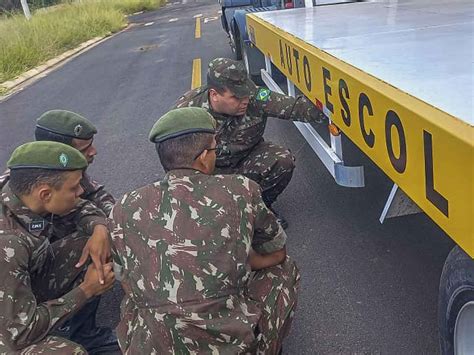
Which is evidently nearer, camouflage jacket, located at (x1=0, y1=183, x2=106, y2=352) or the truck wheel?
the truck wheel

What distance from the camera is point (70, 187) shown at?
2254mm

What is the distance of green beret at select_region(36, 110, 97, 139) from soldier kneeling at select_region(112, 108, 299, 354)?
3.06 feet

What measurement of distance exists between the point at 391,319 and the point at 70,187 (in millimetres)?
1606

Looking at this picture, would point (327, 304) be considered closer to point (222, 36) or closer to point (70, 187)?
point (70, 187)

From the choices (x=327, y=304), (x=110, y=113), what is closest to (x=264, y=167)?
(x=327, y=304)

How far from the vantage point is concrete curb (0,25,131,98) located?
10.4 metres

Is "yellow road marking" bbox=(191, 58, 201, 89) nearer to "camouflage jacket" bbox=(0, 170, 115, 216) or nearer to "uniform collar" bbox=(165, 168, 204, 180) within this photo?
"camouflage jacket" bbox=(0, 170, 115, 216)

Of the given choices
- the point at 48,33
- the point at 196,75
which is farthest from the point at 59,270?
the point at 48,33

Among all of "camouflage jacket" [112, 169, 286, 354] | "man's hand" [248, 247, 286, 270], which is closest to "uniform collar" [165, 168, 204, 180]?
"camouflage jacket" [112, 169, 286, 354]

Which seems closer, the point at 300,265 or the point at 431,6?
the point at 300,265

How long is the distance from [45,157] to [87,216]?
28.4 inches

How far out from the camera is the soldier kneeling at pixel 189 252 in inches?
74.3

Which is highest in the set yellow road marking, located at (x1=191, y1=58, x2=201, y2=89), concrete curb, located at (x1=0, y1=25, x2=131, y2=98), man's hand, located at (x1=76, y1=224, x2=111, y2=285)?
man's hand, located at (x1=76, y1=224, x2=111, y2=285)

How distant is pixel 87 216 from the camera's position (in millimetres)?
2834
